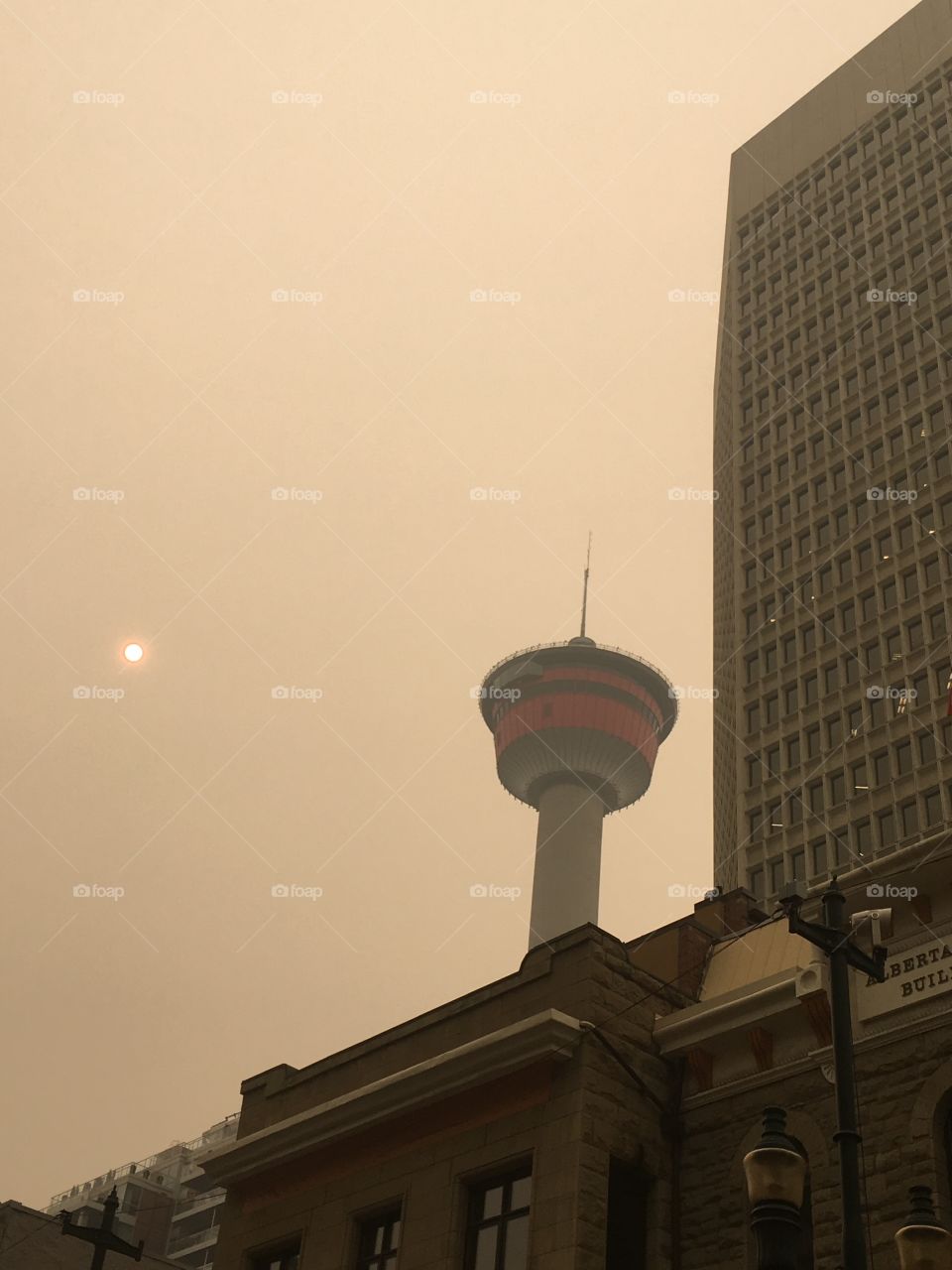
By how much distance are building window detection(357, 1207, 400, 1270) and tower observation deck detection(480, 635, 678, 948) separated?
98880mm

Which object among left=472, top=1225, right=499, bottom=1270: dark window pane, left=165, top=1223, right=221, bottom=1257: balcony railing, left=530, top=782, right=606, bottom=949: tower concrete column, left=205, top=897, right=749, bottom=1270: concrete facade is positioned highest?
left=530, top=782, right=606, bottom=949: tower concrete column

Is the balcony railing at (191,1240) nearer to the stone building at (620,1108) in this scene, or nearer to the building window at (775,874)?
the building window at (775,874)

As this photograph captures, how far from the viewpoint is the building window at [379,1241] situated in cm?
2433

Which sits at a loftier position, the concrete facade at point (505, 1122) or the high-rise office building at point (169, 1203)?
the high-rise office building at point (169, 1203)

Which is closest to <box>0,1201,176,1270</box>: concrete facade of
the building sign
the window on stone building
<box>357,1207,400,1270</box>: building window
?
<box>357,1207,400,1270</box>: building window

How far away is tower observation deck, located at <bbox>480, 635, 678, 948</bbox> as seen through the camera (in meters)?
127

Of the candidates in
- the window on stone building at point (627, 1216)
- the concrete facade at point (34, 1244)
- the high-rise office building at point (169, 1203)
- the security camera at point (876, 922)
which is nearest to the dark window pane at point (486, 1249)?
the window on stone building at point (627, 1216)

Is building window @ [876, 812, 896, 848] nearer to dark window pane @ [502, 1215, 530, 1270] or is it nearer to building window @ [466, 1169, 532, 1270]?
building window @ [466, 1169, 532, 1270]

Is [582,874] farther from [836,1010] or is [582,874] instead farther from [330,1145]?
[836,1010]

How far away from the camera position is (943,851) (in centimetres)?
2222

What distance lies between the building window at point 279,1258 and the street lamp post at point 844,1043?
44.7 feet

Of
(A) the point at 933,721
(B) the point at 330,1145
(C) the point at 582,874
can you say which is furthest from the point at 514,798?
(B) the point at 330,1145

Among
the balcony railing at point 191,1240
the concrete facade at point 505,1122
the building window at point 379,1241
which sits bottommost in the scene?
the building window at point 379,1241

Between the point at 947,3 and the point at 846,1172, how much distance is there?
11152cm
